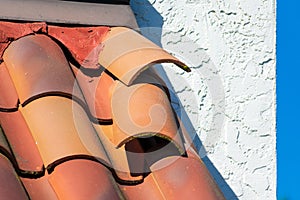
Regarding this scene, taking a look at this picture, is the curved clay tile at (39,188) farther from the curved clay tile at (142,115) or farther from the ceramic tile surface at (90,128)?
the curved clay tile at (142,115)

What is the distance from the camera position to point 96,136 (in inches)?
64.5

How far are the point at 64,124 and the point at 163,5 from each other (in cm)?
89

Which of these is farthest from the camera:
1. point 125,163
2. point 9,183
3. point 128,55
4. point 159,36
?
point 159,36

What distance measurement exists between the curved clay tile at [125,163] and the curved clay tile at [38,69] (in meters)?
0.14

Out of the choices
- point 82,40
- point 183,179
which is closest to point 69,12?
point 82,40

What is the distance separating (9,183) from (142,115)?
348mm

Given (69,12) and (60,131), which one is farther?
(69,12)

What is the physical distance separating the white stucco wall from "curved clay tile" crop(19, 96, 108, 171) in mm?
742

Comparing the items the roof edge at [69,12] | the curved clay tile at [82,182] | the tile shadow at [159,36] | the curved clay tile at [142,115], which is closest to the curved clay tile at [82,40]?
the roof edge at [69,12]

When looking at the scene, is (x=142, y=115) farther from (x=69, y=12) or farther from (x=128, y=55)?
(x=69, y=12)

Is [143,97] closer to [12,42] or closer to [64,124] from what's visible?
[64,124]

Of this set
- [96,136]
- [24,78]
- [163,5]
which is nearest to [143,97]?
[96,136]

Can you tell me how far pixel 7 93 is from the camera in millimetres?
1738

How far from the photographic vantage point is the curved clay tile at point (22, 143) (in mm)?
1576
